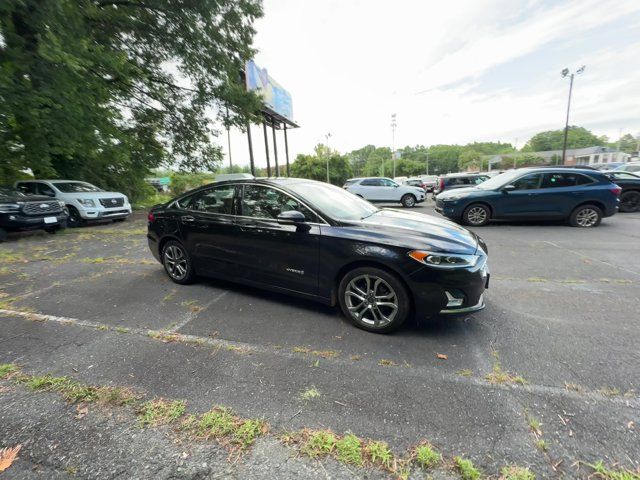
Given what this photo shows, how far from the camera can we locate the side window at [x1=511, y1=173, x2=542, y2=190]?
316 inches

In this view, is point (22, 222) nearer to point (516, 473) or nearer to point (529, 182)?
point (516, 473)

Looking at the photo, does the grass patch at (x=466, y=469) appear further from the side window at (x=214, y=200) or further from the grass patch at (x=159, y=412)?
the side window at (x=214, y=200)

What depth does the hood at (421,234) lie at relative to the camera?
2.78m

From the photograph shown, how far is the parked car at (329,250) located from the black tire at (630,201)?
37.4 ft

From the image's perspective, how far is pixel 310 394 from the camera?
2.15 meters

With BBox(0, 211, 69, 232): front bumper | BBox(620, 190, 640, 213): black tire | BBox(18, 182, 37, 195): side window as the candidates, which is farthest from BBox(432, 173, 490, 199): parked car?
BBox(18, 182, 37, 195): side window

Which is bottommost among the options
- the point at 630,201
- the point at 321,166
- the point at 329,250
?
the point at 630,201

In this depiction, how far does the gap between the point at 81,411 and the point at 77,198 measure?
10.2 m

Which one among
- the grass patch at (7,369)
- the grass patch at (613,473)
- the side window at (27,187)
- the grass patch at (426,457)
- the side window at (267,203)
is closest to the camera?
the grass patch at (613,473)

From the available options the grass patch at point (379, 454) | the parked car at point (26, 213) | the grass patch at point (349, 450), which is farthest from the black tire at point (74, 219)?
the grass patch at point (379, 454)

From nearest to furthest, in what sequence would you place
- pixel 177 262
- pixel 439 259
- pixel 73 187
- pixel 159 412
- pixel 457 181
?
1. pixel 159 412
2. pixel 439 259
3. pixel 177 262
4. pixel 73 187
5. pixel 457 181

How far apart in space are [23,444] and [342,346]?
220cm

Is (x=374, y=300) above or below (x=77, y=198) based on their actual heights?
below

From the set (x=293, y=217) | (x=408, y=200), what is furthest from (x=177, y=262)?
(x=408, y=200)
